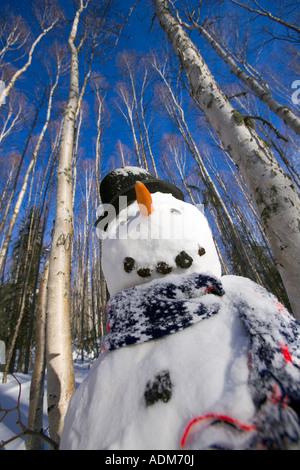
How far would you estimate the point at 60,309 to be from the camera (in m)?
1.51

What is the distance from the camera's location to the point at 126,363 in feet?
1.97

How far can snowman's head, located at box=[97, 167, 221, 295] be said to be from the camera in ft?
2.77

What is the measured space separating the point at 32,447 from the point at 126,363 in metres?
1.88

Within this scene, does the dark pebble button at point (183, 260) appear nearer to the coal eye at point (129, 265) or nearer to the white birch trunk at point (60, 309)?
the coal eye at point (129, 265)

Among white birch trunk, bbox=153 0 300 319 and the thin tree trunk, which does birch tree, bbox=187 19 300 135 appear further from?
the thin tree trunk

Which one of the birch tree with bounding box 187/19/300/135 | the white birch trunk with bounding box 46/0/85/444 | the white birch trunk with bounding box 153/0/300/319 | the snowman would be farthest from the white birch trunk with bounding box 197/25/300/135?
the snowman

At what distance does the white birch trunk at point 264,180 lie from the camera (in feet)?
3.81

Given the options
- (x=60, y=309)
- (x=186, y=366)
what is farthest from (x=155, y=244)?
(x=60, y=309)

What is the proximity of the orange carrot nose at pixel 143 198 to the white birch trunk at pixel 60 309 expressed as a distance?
41.1 inches

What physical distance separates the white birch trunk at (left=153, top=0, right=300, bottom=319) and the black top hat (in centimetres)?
56

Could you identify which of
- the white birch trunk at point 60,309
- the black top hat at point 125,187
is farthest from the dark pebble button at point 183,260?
the white birch trunk at point 60,309

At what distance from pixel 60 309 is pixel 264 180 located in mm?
1729

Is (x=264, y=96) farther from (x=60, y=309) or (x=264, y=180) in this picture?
(x=60, y=309)

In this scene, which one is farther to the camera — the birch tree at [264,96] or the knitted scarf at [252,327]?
the birch tree at [264,96]
